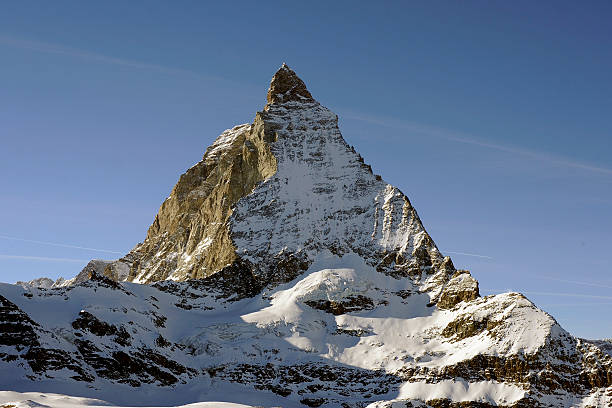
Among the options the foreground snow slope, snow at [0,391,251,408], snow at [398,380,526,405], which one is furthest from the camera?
snow at [398,380,526,405]

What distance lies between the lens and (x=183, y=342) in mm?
193375

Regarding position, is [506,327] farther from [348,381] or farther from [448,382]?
[348,381]

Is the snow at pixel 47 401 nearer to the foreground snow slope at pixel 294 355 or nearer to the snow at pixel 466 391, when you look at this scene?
the foreground snow slope at pixel 294 355

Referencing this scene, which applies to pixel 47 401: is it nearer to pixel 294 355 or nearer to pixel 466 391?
pixel 294 355

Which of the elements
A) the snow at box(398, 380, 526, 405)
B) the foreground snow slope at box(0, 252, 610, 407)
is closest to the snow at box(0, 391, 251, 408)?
the foreground snow slope at box(0, 252, 610, 407)

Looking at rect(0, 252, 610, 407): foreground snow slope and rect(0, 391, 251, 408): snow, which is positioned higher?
rect(0, 252, 610, 407): foreground snow slope

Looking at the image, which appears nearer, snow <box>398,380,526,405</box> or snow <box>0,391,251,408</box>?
snow <box>0,391,251,408</box>

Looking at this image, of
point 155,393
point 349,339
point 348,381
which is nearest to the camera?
point 155,393

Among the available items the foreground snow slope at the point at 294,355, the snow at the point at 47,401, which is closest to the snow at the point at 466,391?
the foreground snow slope at the point at 294,355

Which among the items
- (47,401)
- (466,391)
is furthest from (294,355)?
(47,401)

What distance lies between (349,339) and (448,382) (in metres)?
30.2

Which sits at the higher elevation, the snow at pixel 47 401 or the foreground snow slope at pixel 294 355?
the foreground snow slope at pixel 294 355

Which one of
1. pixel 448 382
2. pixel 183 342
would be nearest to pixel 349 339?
pixel 448 382

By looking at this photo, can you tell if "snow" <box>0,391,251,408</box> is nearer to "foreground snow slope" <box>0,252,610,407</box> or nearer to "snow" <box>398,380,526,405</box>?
"foreground snow slope" <box>0,252,610,407</box>
